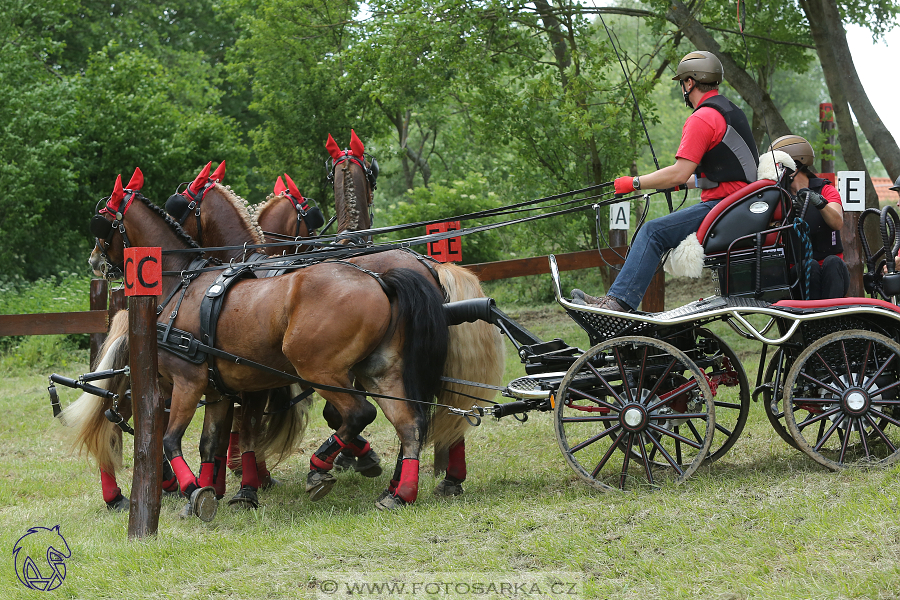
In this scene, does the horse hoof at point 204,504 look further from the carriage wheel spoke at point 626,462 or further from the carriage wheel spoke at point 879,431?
the carriage wheel spoke at point 879,431

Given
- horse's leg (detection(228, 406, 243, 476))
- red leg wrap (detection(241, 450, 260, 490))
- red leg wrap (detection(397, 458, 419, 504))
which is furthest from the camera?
horse's leg (detection(228, 406, 243, 476))

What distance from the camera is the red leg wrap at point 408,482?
4734mm

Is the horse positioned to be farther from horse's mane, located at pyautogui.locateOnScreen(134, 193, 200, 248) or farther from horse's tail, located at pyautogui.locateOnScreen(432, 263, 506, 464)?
horse's tail, located at pyautogui.locateOnScreen(432, 263, 506, 464)

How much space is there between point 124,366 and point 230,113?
2026cm

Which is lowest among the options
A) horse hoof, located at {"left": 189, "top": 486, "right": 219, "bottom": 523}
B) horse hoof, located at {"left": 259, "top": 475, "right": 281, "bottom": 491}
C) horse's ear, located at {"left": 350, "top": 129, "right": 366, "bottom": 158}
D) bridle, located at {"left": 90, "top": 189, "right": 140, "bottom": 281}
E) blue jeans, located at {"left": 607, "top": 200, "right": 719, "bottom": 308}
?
horse hoof, located at {"left": 259, "top": 475, "right": 281, "bottom": 491}

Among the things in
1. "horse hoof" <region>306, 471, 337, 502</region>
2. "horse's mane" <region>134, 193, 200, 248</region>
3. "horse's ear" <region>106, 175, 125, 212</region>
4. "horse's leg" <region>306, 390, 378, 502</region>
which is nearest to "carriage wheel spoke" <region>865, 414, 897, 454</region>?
"horse's leg" <region>306, 390, 378, 502</region>

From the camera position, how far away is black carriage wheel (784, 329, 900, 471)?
4.18m

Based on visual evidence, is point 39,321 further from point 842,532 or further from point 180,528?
point 842,532

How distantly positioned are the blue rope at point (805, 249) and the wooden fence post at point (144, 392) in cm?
365

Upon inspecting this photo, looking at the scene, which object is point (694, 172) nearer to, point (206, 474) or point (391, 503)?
point (391, 503)

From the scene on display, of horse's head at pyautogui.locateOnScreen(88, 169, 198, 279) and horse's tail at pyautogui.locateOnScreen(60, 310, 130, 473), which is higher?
horse's head at pyautogui.locateOnScreen(88, 169, 198, 279)

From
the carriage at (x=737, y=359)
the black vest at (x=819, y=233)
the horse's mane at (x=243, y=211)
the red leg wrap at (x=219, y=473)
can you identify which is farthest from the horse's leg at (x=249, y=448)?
the black vest at (x=819, y=233)

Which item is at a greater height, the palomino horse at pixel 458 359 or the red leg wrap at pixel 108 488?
the palomino horse at pixel 458 359

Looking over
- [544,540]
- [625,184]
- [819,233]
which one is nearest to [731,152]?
[625,184]
